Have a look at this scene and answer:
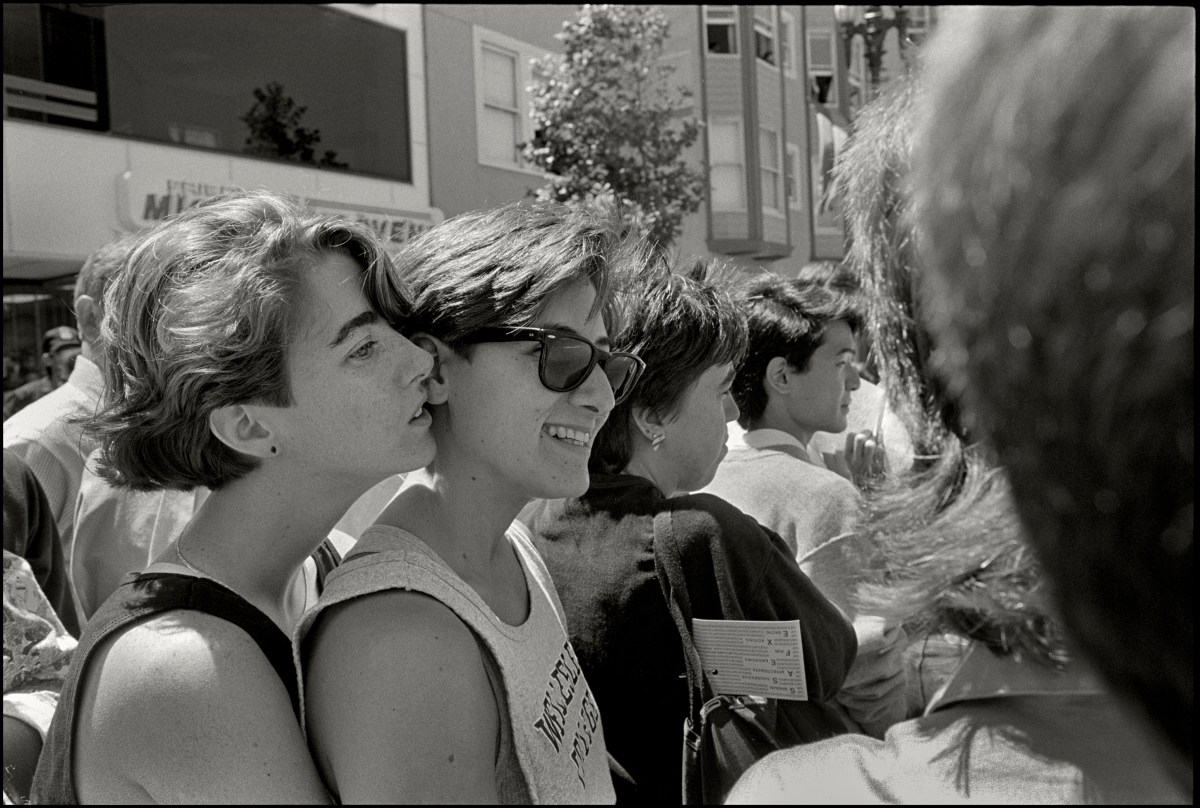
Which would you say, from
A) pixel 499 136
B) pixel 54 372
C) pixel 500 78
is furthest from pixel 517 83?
pixel 54 372

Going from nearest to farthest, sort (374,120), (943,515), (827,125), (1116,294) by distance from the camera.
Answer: (1116,294) → (943,515) → (827,125) → (374,120)

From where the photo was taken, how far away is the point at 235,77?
519 inches

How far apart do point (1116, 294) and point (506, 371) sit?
1.53 metres

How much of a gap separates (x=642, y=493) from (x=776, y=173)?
21.1 meters

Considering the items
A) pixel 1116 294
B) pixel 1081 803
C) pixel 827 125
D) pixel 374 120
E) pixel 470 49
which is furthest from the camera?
pixel 470 49

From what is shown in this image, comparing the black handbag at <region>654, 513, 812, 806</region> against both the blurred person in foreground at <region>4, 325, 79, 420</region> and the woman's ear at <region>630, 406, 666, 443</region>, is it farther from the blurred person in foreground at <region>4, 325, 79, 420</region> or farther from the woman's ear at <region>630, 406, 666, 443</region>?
the blurred person in foreground at <region>4, 325, 79, 420</region>

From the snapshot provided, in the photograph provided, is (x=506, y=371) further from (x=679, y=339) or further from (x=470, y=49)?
(x=470, y=49)

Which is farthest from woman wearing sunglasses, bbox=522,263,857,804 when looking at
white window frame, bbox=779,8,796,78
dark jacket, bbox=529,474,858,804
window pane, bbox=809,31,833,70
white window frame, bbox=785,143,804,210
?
window pane, bbox=809,31,833,70

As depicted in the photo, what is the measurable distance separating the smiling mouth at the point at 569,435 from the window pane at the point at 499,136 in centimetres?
1442

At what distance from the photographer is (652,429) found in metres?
2.66

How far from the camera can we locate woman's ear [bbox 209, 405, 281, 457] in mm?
1896

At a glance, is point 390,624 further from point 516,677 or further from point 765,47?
point 765,47

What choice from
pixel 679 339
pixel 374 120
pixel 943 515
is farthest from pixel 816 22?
pixel 943 515

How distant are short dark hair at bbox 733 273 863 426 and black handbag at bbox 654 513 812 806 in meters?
1.60
